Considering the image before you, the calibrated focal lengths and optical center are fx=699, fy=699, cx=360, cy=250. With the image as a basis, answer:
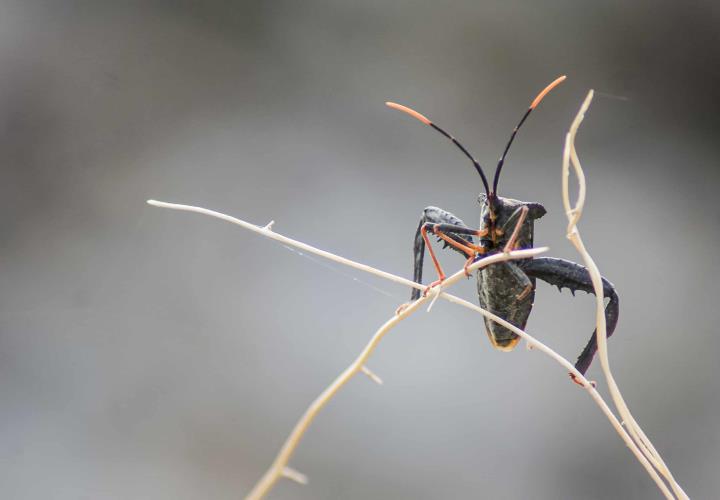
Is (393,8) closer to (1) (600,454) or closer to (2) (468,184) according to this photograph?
(2) (468,184)

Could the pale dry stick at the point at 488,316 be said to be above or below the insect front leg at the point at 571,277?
below

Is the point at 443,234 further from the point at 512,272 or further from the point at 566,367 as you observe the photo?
the point at 566,367

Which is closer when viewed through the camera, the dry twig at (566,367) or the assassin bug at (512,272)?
the dry twig at (566,367)

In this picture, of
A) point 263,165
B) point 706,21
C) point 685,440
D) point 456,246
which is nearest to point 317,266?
point 263,165

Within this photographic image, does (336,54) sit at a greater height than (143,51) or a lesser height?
greater

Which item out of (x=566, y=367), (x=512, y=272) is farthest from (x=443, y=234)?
(x=566, y=367)

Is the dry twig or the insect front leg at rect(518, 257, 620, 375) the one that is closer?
the dry twig
